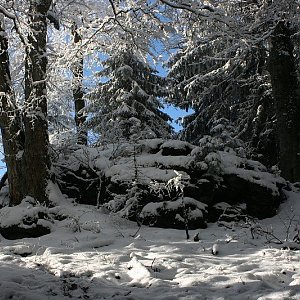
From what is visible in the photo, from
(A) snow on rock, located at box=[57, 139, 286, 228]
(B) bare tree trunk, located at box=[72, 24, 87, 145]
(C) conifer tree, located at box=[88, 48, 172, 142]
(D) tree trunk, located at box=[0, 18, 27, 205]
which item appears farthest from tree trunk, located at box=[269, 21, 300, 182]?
(D) tree trunk, located at box=[0, 18, 27, 205]

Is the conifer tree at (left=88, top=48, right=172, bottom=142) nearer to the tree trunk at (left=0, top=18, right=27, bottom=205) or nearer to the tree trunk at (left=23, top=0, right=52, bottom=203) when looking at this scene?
the tree trunk at (left=23, top=0, right=52, bottom=203)

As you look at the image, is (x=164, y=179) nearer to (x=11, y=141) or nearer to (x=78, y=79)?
(x=78, y=79)

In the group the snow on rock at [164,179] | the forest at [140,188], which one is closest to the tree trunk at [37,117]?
the forest at [140,188]

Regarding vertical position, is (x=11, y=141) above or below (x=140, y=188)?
above

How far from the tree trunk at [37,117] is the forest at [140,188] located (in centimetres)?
3

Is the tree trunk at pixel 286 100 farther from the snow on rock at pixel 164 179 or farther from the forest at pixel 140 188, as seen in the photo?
the snow on rock at pixel 164 179

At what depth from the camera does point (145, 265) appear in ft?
14.4

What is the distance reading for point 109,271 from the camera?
4.26 metres

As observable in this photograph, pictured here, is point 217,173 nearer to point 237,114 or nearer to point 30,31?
point 30,31

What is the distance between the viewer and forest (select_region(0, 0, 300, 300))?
403cm

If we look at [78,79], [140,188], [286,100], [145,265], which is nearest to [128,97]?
[78,79]

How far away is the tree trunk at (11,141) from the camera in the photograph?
774 centimetres

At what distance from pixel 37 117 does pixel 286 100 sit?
6.23 m

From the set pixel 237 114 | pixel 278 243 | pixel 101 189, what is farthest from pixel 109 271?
pixel 237 114
